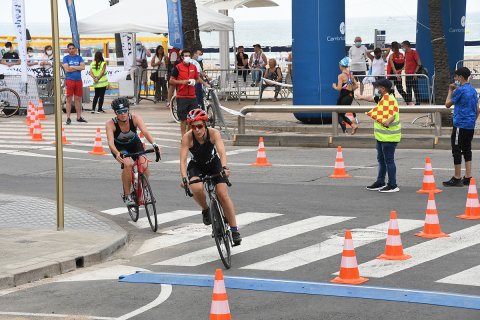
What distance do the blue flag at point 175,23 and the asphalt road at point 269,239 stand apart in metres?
7.89

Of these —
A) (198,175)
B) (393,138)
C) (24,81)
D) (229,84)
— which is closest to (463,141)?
(393,138)

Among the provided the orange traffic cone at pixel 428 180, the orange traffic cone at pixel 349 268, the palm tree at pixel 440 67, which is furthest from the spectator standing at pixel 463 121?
the palm tree at pixel 440 67

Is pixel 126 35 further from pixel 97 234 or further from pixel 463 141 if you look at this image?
pixel 97 234

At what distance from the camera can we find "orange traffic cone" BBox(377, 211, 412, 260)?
464 inches

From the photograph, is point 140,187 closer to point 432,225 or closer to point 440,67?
point 432,225

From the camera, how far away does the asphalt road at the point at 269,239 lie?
386 inches

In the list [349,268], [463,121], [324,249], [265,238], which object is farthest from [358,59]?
[349,268]

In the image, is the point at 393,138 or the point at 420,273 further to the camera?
the point at 393,138

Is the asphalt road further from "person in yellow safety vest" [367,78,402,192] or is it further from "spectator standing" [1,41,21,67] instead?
"spectator standing" [1,41,21,67]

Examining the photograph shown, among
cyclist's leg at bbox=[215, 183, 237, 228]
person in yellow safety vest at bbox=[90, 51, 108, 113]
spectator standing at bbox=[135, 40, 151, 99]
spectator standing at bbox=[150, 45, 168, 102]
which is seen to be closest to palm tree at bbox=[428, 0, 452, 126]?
person in yellow safety vest at bbox=[90, 51, 108, 113]

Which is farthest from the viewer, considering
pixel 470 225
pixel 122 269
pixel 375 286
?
pixel 470 225

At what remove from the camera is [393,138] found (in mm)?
17141

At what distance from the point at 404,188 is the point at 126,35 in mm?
20151

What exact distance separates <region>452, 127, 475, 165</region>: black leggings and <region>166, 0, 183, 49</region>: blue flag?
45.6ft
